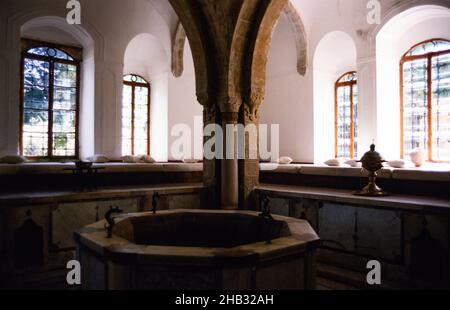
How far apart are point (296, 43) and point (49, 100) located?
6.50 meters

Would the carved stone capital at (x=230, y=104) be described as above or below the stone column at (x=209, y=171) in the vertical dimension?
above

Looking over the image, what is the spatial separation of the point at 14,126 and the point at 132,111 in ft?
11.6

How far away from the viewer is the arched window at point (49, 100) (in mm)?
8633

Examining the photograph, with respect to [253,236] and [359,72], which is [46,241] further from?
[359,72]

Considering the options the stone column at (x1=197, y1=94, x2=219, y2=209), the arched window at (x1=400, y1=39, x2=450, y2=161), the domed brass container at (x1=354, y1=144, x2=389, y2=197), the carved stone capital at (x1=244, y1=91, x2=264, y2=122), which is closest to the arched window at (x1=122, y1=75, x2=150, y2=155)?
the stone column at (x1=197, y1=94, x2=219, y2=209)

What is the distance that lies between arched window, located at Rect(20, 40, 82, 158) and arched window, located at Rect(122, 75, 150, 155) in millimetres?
1550

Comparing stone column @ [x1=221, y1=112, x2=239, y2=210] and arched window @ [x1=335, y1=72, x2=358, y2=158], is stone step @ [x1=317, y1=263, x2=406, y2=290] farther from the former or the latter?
arched window @ [x1=335, y1=72, x2=358, y2=158]

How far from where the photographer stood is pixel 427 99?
8586mm

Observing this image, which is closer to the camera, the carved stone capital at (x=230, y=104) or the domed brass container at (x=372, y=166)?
the domed brass container at (x=372, y=166)

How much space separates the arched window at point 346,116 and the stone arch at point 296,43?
1.27m

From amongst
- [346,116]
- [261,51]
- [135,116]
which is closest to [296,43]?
→ [346,116]

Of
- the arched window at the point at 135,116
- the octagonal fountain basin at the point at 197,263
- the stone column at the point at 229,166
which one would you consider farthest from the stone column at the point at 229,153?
the arched window at the point at 135,116

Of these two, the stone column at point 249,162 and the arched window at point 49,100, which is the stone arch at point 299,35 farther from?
the arched window at point 49,100

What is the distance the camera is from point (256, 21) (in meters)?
5.89
